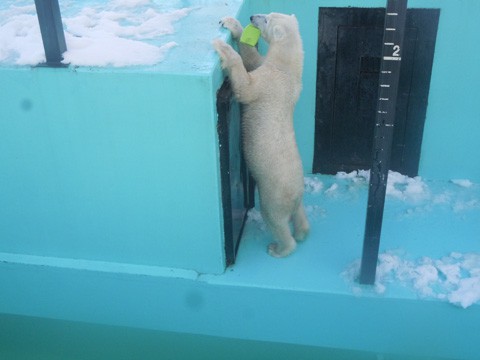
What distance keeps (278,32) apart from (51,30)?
1.23m

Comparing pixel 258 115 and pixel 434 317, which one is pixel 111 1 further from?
pixel 434 317

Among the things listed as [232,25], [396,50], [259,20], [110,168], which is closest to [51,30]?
[110,168]

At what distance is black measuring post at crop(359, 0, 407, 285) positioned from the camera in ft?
6.87

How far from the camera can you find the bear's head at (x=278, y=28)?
287cm

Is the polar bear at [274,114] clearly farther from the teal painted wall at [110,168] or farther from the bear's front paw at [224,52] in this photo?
the teal painted wall at [110,168]

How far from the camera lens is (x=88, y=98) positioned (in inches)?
103

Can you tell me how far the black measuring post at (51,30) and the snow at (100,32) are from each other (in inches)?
2.5

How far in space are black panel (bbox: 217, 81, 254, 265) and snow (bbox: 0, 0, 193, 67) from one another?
44 cm

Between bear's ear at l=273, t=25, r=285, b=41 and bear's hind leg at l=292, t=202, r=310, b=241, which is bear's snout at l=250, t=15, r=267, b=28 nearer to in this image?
bear's ear at l=273, t=25, r=285, b=41

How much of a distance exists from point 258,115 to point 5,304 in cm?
220

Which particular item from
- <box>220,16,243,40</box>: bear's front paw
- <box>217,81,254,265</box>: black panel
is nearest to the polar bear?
<box>220,16,243,40</box>: bear's front paw

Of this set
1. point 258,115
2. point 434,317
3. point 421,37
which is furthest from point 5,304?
point 421,37

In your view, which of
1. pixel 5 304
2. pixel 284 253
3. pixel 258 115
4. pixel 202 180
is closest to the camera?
pixel 202 180

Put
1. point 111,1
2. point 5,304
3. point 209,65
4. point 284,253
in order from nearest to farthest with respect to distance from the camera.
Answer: point 209,65 → point 284,253 → point 5,304 → point 111,1
